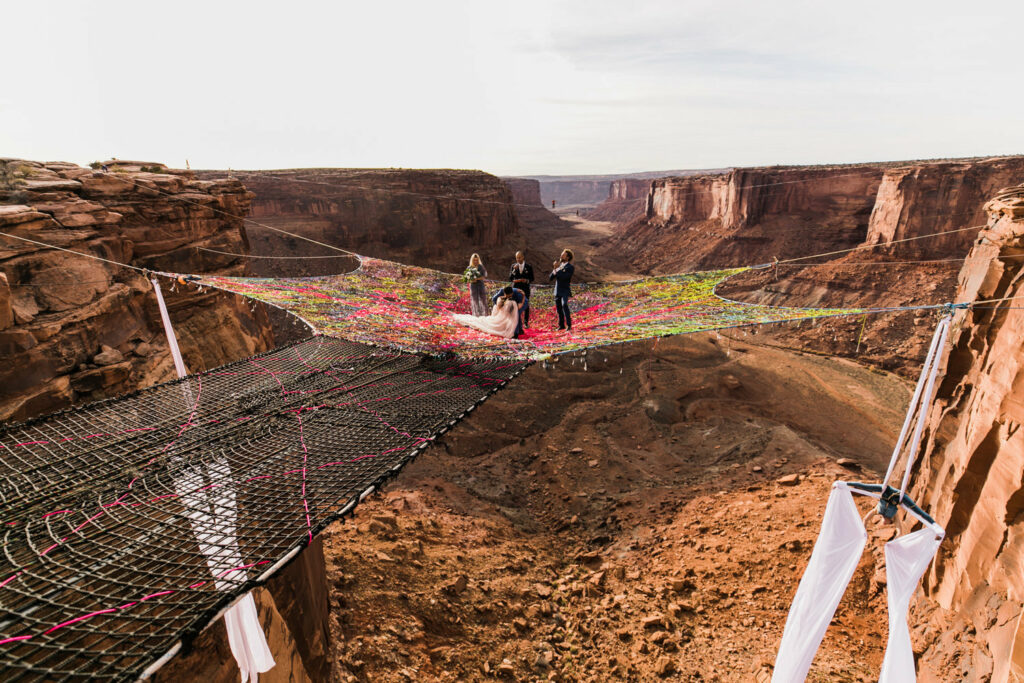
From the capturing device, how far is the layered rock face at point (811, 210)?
19.2 metres

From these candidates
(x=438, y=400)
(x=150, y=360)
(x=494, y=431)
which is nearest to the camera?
(x=438, y=400)

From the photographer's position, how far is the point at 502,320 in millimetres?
6434

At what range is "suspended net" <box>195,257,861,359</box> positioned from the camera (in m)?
5.77

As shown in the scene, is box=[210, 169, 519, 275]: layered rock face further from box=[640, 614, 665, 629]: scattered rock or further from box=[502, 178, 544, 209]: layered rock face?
box=[502, 178, 544, 209]: layered rock face

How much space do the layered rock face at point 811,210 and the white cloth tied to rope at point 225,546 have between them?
25980 millimetres

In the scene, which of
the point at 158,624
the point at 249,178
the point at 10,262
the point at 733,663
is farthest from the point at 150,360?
the point at 249,178

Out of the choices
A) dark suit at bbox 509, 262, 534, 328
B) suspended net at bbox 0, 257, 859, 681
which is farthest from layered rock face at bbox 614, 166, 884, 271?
suspended net at bbox 0, 257, 859, 681

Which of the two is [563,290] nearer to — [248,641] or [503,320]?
[503,320]

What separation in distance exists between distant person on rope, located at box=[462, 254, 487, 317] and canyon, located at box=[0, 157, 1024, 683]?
10.3 ft

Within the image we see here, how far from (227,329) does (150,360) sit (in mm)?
2510

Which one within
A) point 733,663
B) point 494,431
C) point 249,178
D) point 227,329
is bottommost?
point 494,431

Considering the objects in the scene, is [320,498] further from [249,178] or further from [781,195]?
[781,195]

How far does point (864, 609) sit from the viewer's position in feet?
15.1

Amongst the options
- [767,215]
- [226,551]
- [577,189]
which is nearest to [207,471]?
[226,551]
